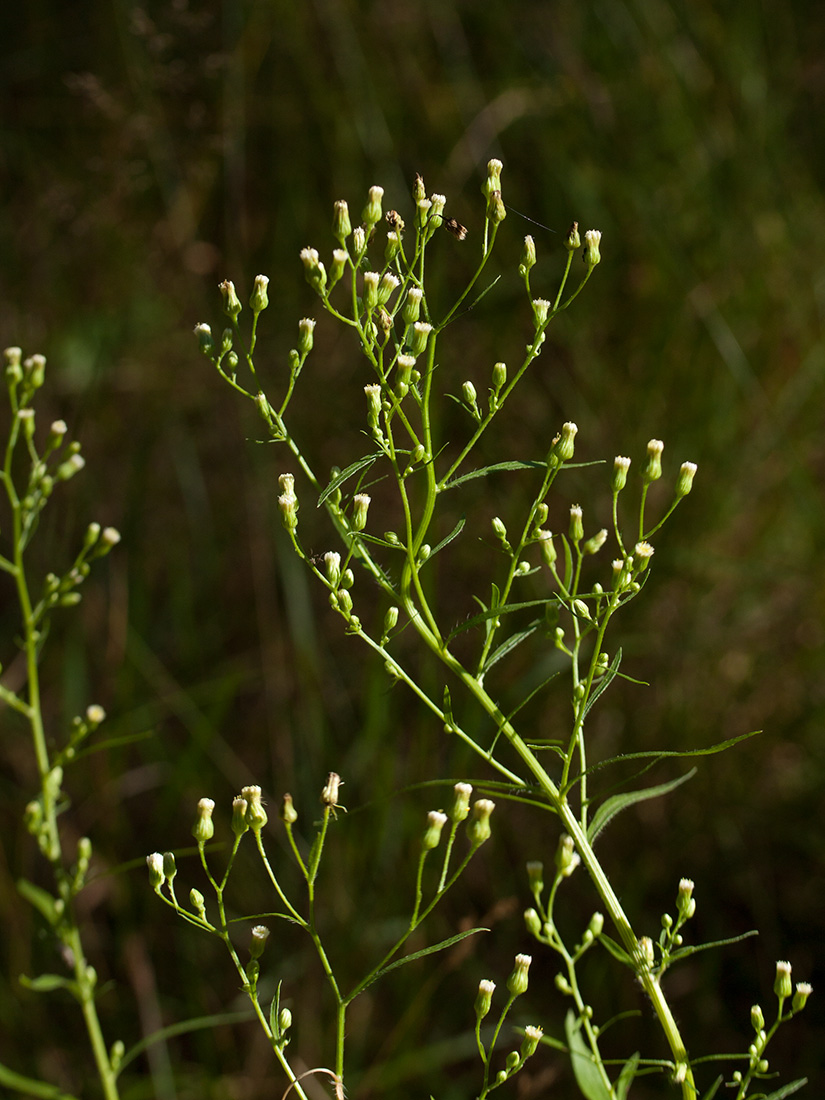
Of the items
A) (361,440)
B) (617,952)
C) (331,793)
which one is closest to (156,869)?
(331,793)

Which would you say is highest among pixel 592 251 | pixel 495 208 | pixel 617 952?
pixel 495 208

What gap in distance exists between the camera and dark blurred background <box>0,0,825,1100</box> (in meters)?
3.20

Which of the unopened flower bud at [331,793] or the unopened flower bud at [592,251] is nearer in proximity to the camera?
the unopened flower bud at [331,793]

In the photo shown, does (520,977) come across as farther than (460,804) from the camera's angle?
Yes

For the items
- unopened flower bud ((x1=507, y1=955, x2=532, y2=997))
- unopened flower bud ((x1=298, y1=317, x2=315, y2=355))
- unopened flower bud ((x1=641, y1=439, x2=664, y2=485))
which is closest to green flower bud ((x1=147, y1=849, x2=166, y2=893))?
unopened flower bud ((x1=507, y1=955, x2=532, y2=997))

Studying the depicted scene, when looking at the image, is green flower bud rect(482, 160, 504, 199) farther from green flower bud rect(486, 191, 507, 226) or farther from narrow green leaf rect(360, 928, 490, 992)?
narrow green leaf rect(360, 928, 490, 992)

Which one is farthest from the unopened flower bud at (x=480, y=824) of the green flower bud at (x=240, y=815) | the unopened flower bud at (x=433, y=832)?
the green flower bud at (x=240, y=815)

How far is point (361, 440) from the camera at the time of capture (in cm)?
399

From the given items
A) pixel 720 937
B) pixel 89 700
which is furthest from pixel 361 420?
pixel 720 937

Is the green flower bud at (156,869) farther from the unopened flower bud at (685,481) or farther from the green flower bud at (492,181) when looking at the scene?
the green flower bud at (492,181)

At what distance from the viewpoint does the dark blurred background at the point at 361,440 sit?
10.5 feet

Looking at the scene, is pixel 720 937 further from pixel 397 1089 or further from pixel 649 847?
pixel 397 1089

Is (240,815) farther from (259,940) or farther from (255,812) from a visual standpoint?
(259,940)

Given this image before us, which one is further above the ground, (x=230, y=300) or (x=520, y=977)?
(x=230, y=300)
